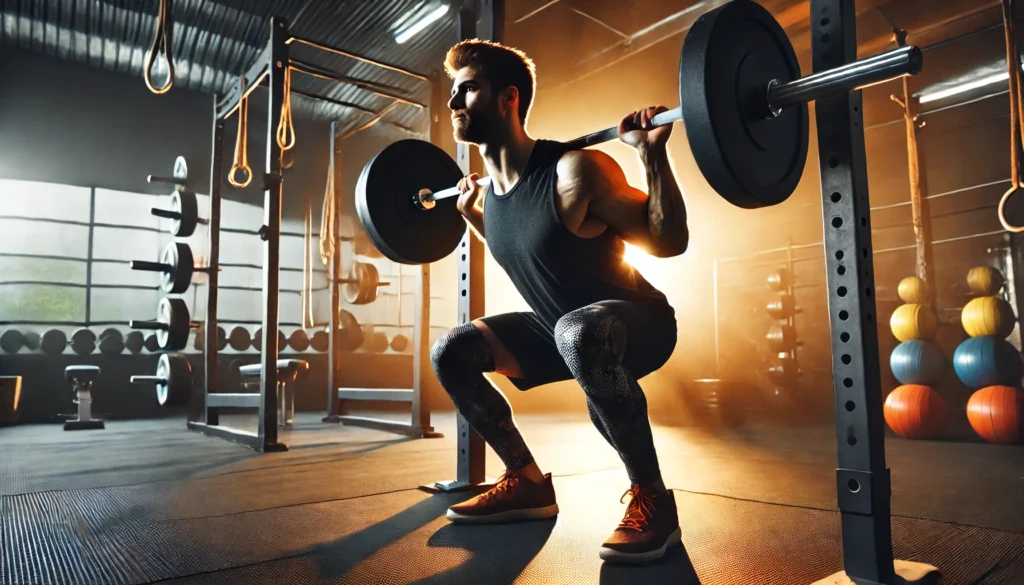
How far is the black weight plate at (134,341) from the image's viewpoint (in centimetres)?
609

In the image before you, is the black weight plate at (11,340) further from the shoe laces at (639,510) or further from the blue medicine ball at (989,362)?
the blue medicine ball at (989,362)

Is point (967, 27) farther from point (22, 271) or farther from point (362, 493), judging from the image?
point (22, 271)

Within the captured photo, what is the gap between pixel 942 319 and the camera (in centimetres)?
614

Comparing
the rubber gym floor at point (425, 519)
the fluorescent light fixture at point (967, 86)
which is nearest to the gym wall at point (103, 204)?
the rubber gym floor at point (425, 519)

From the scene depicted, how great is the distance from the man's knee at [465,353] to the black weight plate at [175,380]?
3284 mm

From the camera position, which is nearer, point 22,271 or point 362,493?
point 362,493

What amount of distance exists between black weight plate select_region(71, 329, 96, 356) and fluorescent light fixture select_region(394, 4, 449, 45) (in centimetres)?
390

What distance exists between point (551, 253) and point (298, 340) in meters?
5.69

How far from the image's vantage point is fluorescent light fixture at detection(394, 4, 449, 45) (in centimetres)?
513

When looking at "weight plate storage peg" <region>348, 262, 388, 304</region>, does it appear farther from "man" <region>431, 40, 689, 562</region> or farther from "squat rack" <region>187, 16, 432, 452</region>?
"man" <region>431, 40, 689, 562</region>

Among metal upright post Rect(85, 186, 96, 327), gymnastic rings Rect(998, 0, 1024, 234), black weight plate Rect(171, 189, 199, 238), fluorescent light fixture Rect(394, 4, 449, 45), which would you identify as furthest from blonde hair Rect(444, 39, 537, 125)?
metal upright post Rect(85, 186, 96, 327)

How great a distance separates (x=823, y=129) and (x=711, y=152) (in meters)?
0.29

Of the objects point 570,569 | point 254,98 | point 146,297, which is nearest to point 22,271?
point 146,297

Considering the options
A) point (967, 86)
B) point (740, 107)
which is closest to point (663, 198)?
point (740, 107)
